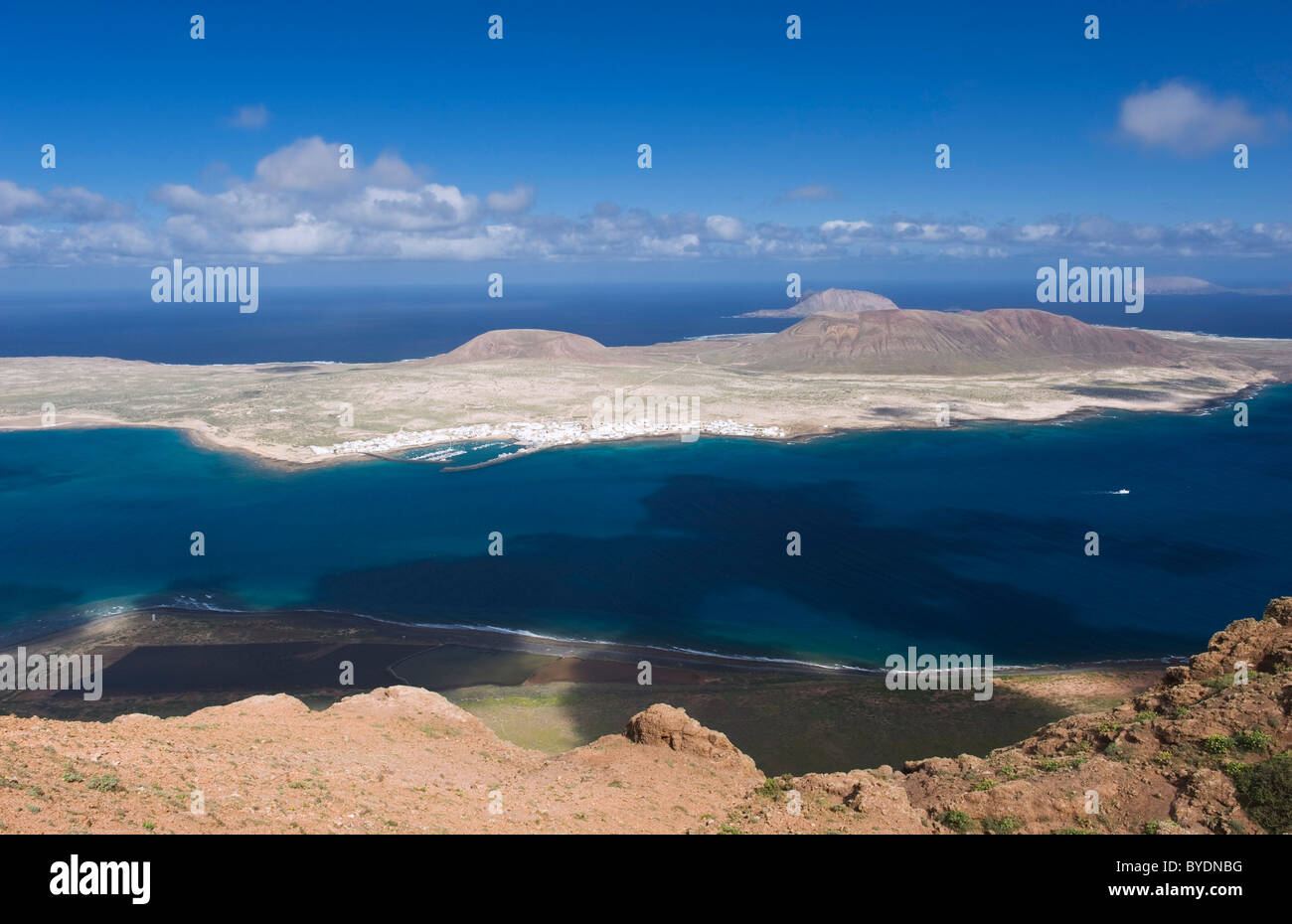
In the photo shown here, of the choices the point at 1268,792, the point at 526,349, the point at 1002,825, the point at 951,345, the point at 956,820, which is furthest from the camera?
the point at 526,349

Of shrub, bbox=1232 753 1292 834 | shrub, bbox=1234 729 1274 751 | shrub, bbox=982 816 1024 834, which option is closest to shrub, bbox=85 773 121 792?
shrub, bbox=982 816 1024 834

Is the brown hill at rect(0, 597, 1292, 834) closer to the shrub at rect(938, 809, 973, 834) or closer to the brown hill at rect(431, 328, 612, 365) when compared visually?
the shrub at rect(938, 809, 973, 834)

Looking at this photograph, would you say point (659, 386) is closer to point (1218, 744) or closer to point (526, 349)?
point (526, 349)

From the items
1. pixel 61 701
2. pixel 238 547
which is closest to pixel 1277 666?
pixel 61 701

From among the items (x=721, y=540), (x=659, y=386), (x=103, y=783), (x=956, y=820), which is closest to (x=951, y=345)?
(x=659, y=386)

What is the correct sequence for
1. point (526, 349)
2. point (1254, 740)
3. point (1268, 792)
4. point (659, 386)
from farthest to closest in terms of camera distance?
point (526, 349) < point (659, 386) < point (1254, 740) < point (1268, 792)

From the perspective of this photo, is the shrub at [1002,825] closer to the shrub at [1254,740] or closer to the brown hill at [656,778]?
the brown hill at [656,778]
